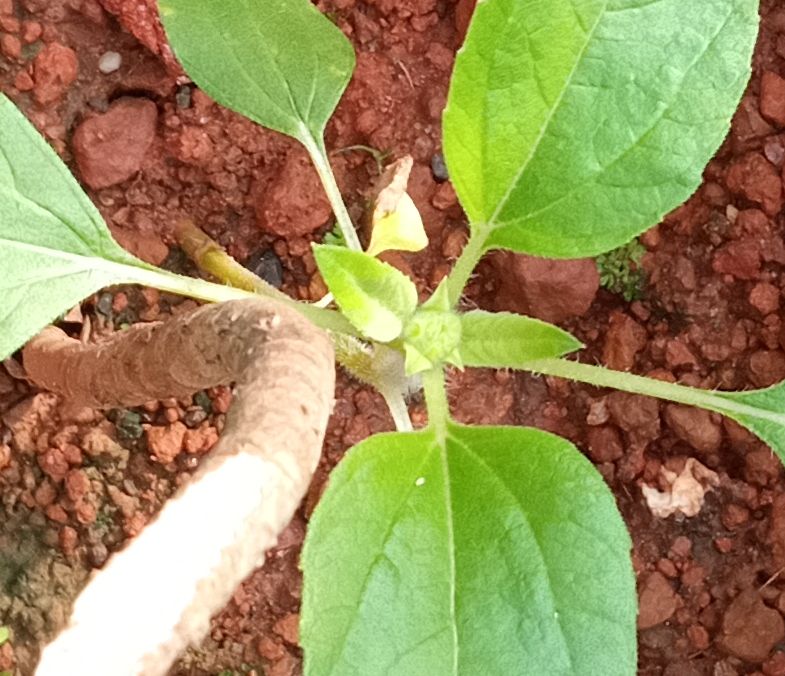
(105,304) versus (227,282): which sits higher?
(227,282)

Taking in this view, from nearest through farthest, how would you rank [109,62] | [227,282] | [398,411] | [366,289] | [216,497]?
[216,497], [366,289], [398,411], [227,282], [109,62]

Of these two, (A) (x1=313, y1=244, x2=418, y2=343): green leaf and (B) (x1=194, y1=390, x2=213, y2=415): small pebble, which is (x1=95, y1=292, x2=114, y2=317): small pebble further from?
(A) (x1=313, y1=244, x2=418, y2=343): green leaf

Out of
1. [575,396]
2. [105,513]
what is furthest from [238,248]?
[575,396]

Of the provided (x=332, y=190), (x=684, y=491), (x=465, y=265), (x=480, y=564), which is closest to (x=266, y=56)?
(x=332, y=190)

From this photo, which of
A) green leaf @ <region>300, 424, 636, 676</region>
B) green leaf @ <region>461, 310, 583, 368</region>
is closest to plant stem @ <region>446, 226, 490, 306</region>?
green leaf @ <region>461, 310, 583, 368</region>

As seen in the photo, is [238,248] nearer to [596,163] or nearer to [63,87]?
[63,87]

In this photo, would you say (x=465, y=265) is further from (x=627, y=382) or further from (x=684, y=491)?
(x=684, y=491)
